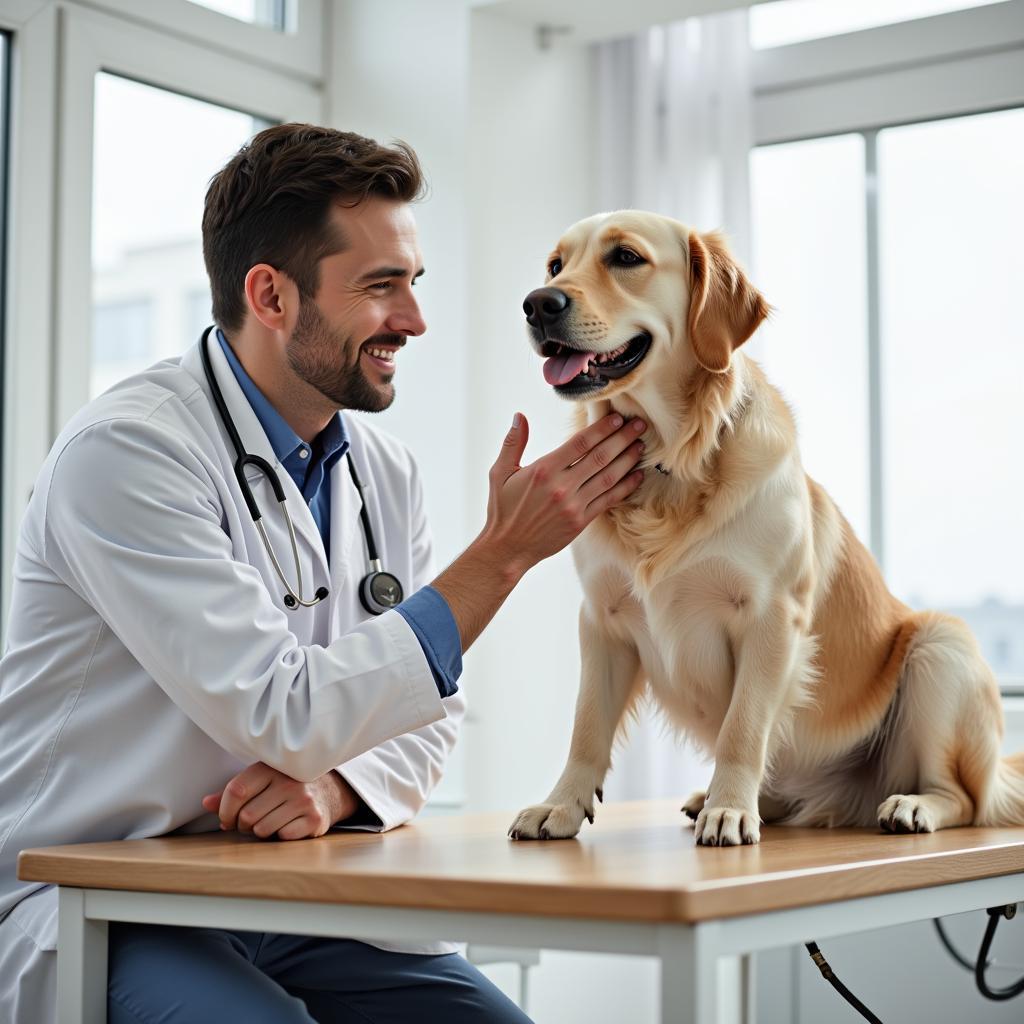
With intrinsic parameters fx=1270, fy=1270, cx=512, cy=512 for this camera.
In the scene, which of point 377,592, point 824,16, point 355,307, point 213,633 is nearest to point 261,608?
point 213,633

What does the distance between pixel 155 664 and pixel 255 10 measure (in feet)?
8.37

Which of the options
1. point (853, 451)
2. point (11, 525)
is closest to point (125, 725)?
point (11, 525)

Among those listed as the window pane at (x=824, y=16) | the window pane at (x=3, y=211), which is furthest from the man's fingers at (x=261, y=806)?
the window pane at (x=824, y=16)

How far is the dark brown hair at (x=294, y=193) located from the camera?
1.68 metres

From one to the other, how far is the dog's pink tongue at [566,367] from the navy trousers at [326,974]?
28.0 inches

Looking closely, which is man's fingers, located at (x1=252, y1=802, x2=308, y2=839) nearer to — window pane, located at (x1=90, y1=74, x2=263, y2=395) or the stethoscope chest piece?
the stethoscope chest piece

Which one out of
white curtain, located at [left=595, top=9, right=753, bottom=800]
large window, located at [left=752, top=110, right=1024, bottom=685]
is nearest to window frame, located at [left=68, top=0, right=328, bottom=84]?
white curtain, located at [left=595, top=9, right=753, bottom=800]

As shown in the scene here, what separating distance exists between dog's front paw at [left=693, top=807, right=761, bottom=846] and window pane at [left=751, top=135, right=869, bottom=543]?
216 cm

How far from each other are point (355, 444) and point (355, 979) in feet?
2.34

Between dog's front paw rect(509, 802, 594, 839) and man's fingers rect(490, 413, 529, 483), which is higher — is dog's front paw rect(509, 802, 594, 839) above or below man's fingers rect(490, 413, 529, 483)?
below

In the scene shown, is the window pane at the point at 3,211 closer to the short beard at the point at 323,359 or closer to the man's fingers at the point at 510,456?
the short beard at the point at 323,359

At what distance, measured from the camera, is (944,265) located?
3301 mm

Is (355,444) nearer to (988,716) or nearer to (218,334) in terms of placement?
(218,334)

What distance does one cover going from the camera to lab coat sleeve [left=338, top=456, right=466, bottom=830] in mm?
1506
